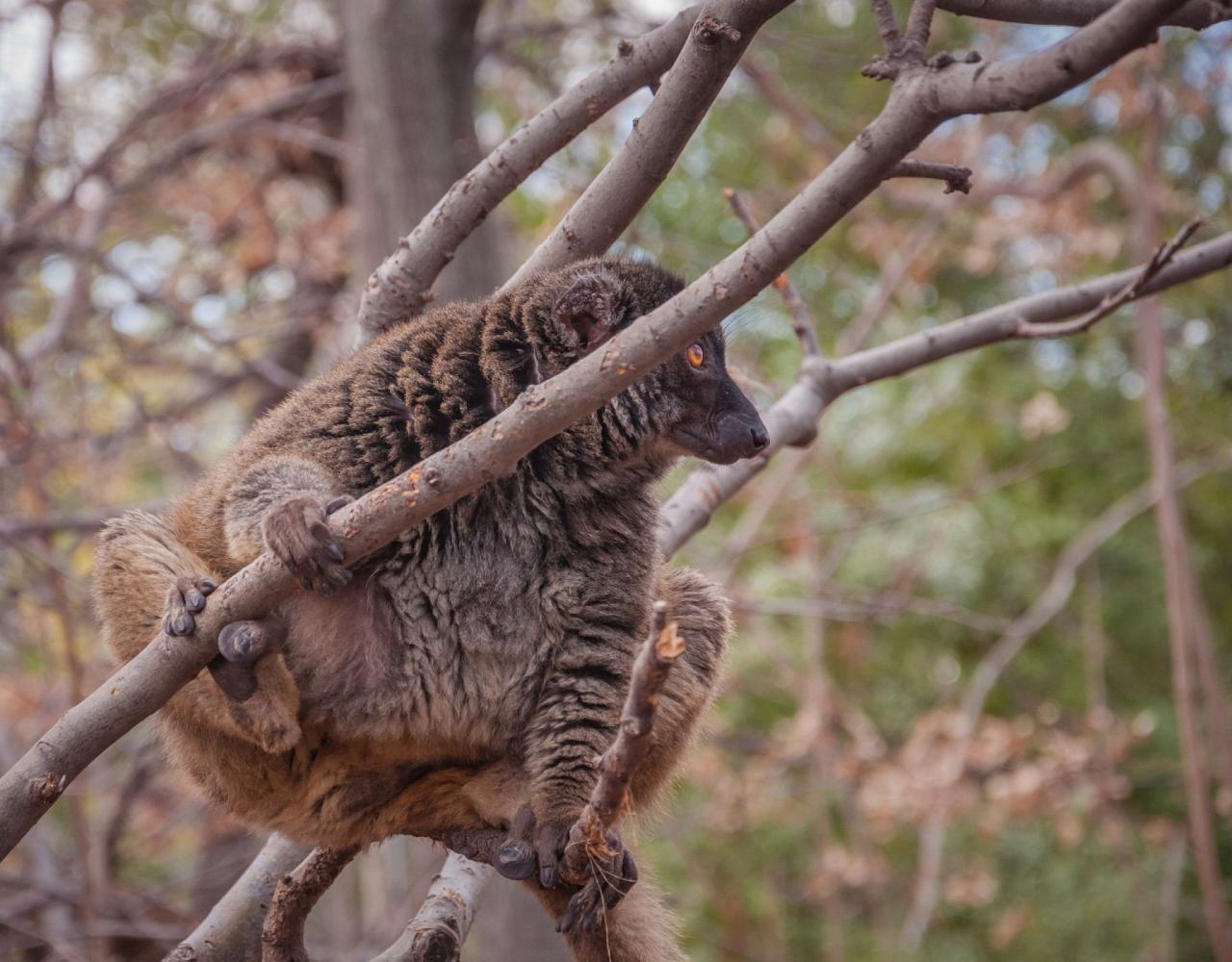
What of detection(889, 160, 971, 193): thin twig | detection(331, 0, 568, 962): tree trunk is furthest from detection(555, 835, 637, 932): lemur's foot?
detection(331, 0, 568, 962): tree trunk

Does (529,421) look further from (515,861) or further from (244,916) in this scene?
(244,916)

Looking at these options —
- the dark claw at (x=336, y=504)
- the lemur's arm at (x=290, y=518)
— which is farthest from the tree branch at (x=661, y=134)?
the dark claw at (x=336, y=504)

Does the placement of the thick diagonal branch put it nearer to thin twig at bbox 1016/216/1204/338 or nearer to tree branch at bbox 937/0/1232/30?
tree branch at bbox 937/0/1232/30

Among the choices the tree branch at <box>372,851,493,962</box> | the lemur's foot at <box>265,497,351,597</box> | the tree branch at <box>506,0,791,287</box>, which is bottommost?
the tree branch at <box>372,851,493,962</box>

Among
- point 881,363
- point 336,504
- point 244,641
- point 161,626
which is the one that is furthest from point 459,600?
point 881,363

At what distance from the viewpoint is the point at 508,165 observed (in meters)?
3.65

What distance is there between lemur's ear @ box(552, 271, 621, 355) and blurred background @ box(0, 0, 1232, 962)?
12.0 feet

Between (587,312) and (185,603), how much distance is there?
1.34m

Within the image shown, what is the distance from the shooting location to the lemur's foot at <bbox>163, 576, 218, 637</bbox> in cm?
264

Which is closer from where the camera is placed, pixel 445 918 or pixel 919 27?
pixel 919 27

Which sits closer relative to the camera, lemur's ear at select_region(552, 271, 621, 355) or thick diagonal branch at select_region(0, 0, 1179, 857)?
thick diagonal branch at select_region(0, 0, 1179, 857)

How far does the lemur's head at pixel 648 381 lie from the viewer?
3445 mm

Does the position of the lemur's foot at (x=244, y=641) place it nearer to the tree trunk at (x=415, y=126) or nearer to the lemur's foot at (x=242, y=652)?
the lemur's foot at (x=242, y=652)

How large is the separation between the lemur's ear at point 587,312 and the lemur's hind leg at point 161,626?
3.70ft
